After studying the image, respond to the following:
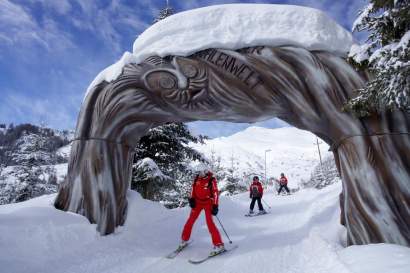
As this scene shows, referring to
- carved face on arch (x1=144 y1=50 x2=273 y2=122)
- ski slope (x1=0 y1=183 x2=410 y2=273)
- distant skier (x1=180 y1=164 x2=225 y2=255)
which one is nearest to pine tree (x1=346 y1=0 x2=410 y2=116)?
ski slope (x1=0 y1=183 x2=410 y2=273)

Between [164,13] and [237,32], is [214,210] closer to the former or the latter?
[237,32]

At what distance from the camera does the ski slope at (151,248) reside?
4.63 m

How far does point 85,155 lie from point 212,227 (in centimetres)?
323

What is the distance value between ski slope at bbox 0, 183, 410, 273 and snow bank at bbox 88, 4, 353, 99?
3.32 meters

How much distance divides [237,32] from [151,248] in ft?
15.6

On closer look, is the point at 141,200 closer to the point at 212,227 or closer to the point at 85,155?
the point at 85,155

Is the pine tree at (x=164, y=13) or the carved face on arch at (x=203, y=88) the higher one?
the pine tree at (x=164, y=13)

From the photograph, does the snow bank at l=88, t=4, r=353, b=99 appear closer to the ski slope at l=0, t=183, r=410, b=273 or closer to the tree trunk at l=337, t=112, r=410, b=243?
the tree trunk at l=337, t=112, r=410, b=243

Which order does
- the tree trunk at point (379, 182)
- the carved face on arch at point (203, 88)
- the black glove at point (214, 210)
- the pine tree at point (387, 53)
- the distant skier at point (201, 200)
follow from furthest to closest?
the carved face on arch at point (203, 88), the distant skier at point (201, 200), the black glove at point (214, 210), the tree trunk at point (379, 182), the pine tree at point (387, 53)

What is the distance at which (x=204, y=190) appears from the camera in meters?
6.30

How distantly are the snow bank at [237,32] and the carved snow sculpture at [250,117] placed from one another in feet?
0.52

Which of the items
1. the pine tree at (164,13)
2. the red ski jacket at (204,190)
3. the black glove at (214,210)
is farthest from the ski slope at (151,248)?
the pine tree at (164,13)

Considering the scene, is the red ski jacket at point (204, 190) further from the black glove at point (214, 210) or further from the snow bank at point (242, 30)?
the snow bank at point (242, 30)

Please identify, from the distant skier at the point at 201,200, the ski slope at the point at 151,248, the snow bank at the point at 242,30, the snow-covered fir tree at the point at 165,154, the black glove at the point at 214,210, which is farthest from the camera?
the snow-covered fir tree at the point at 165,154
